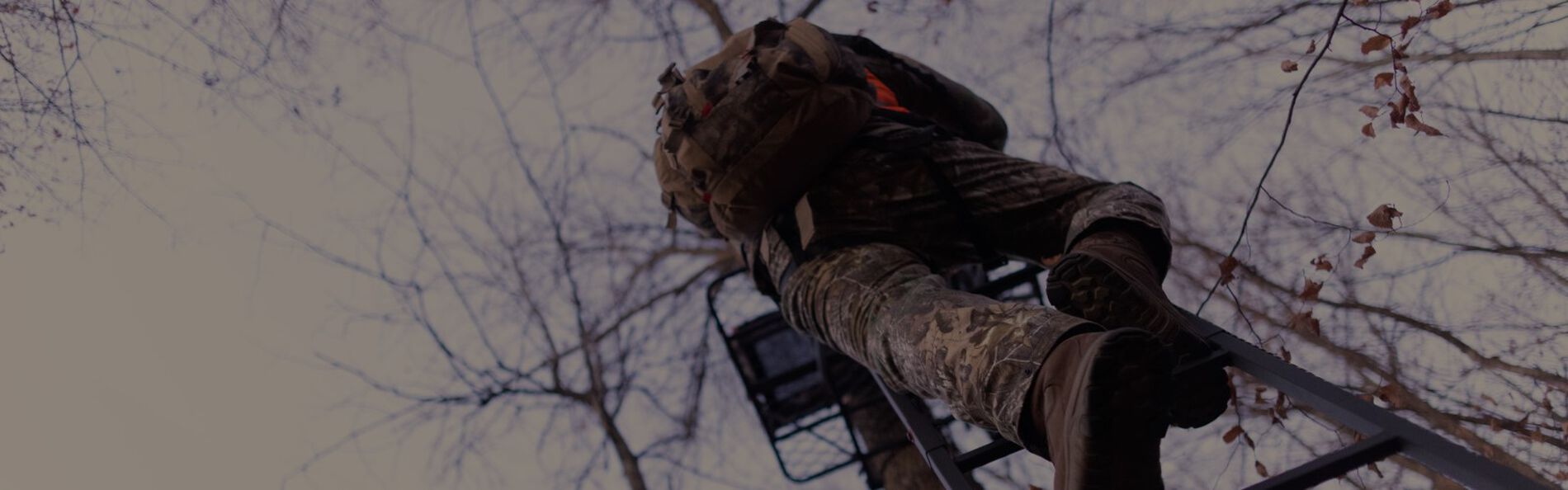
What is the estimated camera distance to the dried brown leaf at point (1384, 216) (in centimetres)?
404

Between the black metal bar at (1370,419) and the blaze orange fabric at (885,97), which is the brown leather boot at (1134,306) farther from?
the blaze orange fabric at (885,97)

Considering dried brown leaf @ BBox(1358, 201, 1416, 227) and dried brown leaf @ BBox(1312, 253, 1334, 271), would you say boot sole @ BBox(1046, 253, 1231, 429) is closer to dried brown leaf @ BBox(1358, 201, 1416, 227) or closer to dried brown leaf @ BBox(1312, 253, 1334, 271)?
dried brown leaf @ BBox(1358, 201, 1416, 227)

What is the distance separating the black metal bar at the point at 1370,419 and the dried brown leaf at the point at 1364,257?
7.49ft

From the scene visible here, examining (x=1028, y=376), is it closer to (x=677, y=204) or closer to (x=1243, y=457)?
(x=677, y=204)

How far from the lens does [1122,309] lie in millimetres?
2102

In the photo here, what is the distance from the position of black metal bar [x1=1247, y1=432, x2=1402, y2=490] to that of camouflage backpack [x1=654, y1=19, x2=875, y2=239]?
4.43 feet

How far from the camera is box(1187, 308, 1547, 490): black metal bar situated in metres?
1.61

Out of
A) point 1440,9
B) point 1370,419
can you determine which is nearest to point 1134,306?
point 1370,419

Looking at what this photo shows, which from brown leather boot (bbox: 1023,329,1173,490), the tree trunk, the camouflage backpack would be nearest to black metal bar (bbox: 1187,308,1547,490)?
brown leather boot (bbox: 1023,329,1173,490)

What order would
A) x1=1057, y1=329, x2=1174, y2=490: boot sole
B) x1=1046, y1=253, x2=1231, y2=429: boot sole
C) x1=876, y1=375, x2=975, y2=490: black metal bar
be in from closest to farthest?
x1=1057, y1=329, x2=1174, y2=490: boot sole, x1=1046, y1=253, x2=1231, y2=429: boot sole, x1=876, y1=375, x2=975, y2=490: black metal bar

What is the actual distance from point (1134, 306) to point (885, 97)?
132cm

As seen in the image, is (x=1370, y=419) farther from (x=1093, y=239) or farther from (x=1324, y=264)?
(x=1324, y=264)

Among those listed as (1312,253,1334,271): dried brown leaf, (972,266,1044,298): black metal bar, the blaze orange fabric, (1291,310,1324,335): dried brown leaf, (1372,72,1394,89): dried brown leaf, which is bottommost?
(1291,310,1324,335): dried brown leaf

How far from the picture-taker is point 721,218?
2.99 metres
